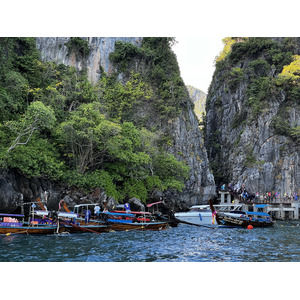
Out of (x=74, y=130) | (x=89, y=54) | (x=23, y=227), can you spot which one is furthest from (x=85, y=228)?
(x=89, y=54)

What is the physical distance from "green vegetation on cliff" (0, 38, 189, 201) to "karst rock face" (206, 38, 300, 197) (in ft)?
32.3

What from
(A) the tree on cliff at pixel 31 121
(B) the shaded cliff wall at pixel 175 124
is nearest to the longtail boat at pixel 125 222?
(A) the tree on cliff at pixel 31 121

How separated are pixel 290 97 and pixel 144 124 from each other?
16.5m

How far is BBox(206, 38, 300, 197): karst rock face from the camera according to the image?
1267 inches

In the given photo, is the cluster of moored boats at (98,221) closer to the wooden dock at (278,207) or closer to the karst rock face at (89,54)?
the wooden dock at (278,207)

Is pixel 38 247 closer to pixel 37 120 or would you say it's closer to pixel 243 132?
pixel 37 120

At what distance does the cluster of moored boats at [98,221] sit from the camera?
13.7 metres

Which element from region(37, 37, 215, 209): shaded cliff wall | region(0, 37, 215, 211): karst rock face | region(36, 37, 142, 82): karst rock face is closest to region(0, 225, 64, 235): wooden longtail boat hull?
region(0, 37, 215, 211): karst rock face

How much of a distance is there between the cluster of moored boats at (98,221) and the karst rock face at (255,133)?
42.7 feet

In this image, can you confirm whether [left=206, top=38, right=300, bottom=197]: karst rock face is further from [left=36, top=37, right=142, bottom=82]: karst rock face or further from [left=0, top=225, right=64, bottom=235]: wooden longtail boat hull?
[left=0, top=225, right=64, bottom=235]: wooden longtail boat hull

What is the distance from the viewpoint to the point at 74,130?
19.7 meters

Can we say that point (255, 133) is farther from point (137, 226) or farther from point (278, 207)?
point (137, 226)

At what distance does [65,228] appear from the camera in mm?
14492
